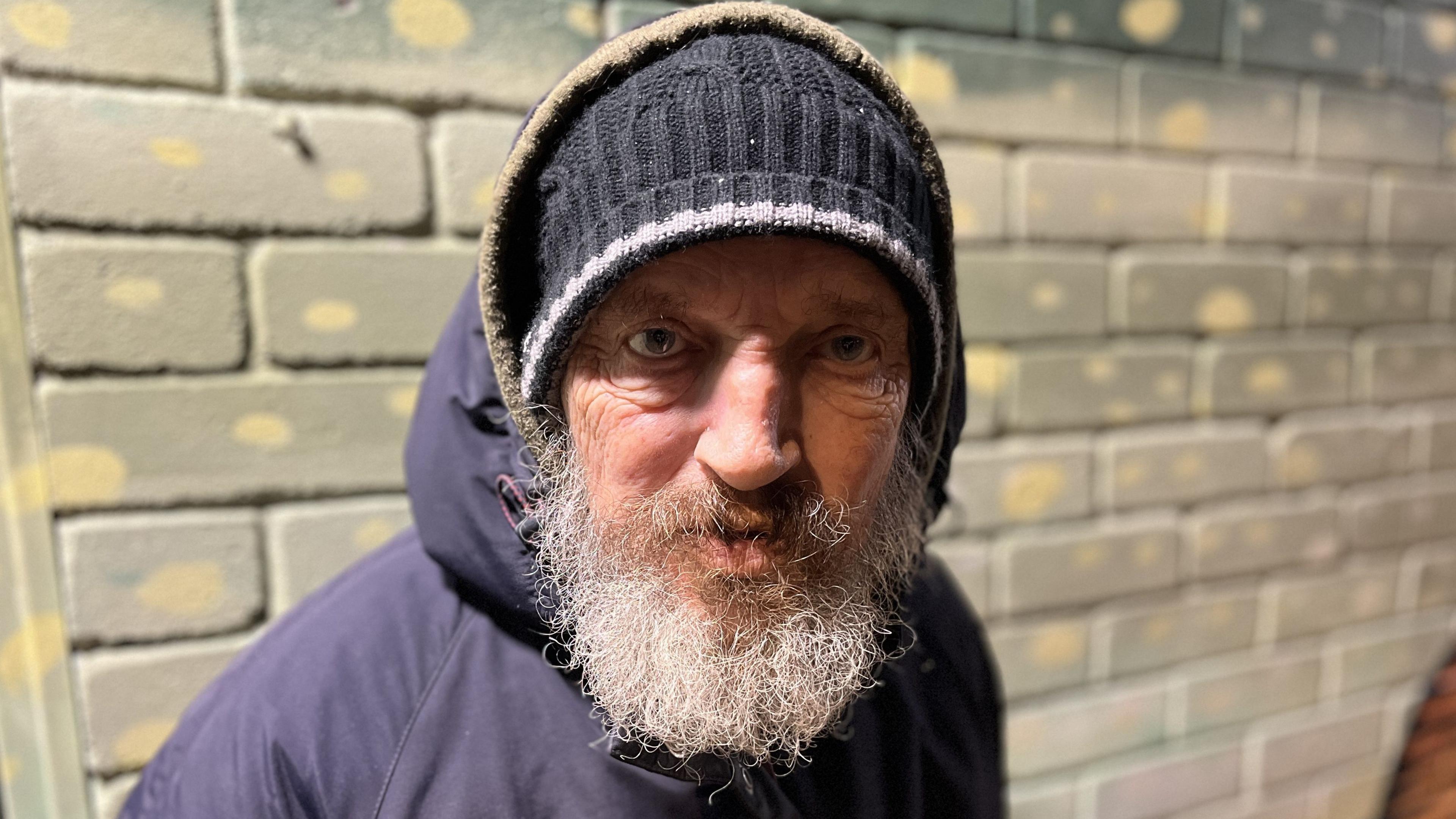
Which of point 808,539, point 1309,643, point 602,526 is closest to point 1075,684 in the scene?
point 1309,643

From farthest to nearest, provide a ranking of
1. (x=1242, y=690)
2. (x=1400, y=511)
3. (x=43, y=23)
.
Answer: (x=1400, y=511), (x=1242, y=690), (x=43, y=23)

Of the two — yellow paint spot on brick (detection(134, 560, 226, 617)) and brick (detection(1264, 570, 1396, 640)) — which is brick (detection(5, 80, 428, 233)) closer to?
yellow paint spot on brick (detection(134, 560, 226, 617))

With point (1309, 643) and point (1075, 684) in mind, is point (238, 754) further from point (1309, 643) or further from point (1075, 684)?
point (1309, 643)

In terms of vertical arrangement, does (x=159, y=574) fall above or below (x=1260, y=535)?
above

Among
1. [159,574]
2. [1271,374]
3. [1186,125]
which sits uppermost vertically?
[1186,125]

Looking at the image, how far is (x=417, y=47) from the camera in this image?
1569 millimetres

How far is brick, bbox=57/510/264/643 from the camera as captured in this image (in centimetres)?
147

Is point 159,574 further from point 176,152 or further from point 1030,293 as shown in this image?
point 1030,293

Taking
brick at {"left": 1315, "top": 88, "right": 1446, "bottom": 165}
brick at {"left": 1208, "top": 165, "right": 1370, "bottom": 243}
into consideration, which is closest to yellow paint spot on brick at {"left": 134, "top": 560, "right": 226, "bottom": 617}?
brick at {"left": 1208, "top": 165, "right": 1370, "bottom": 243}

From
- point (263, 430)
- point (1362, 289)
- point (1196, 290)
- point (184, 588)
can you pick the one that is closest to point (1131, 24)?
point (1196, 290)

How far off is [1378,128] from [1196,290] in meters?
0.99

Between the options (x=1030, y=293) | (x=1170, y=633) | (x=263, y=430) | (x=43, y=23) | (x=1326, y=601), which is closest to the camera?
(x=43, y=23)

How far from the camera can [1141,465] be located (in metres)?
2.35

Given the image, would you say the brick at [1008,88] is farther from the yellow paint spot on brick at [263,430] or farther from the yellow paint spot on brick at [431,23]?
the yellow paint spot on brick at [263,430]
